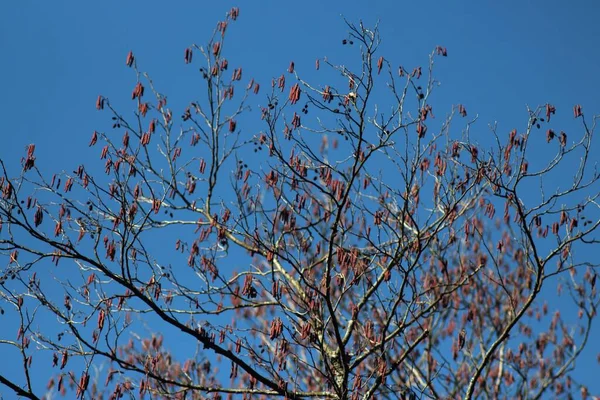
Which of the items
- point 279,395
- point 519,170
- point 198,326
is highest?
point 519,170

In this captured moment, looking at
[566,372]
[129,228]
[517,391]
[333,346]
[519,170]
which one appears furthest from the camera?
[566,372]

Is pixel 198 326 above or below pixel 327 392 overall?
above

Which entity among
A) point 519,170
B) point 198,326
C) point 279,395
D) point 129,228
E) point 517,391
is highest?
point 517,391

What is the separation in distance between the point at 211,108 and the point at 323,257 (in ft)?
6.87

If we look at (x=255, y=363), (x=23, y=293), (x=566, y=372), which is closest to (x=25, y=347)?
(x=23, y=293)

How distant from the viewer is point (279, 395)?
7.30 metres

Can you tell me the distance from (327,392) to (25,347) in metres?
2.79

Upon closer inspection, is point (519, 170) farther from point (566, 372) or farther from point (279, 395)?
point (566, 372)

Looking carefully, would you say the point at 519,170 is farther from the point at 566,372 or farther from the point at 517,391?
the point at 566,372

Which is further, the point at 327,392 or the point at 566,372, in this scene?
the point at 566,372

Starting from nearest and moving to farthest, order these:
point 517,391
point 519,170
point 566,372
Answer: point 519,170 < point 517,391 < point 566,372

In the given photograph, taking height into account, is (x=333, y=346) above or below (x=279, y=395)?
above

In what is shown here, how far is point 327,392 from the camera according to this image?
291 inches

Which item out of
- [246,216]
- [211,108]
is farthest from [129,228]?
[211,108]
